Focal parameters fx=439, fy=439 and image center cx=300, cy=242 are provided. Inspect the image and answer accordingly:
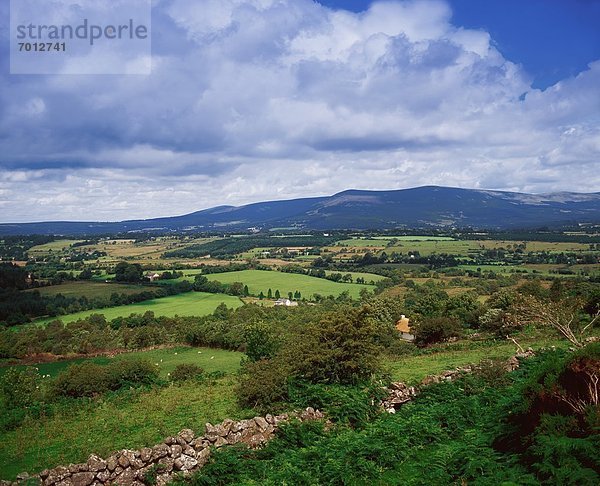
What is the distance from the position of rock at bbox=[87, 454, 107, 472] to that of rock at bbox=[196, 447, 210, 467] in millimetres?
3016

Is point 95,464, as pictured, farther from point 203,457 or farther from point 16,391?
point 16,391

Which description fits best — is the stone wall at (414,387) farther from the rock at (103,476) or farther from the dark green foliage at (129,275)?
the dark green foliage at (129,275)

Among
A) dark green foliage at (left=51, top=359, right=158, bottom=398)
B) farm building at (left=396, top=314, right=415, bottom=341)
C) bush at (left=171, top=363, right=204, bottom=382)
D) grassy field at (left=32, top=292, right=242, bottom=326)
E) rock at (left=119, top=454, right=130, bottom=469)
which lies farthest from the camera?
grassy field at (left=32, top=292, right=242, bottom=326)

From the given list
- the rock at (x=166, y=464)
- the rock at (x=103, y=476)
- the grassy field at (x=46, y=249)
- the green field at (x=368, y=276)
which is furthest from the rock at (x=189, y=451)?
the grassy field at (x=46, y=249)

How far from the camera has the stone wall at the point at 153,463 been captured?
1402 cm

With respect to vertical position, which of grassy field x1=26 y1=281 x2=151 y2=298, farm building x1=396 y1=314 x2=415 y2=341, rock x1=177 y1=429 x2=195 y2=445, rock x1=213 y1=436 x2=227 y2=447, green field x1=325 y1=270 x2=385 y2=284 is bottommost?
farm building x1=396 y1=314 x2=415 y2=341

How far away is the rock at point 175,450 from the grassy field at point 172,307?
55.8 m

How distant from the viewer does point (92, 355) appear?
158 ft

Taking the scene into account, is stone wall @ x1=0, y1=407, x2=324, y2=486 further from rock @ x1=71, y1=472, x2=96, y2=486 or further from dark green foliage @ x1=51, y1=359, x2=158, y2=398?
dark green foliage @ x1=51, y1=359, x2=158, y2=398

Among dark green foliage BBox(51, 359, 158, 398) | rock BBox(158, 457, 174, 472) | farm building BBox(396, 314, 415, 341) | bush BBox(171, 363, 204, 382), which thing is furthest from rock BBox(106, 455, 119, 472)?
Answer: farm building BBox(396, 314, 415, 341)

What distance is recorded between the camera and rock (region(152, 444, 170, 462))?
14.9 meters

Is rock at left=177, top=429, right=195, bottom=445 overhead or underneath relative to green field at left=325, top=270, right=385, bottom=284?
overhead

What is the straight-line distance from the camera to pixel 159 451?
1502cm

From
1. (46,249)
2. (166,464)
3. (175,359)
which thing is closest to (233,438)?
(166,464)
